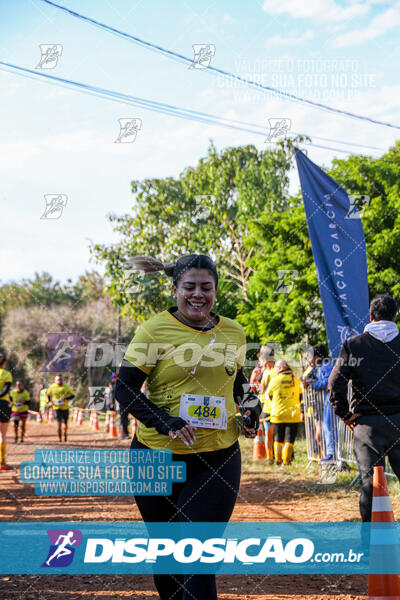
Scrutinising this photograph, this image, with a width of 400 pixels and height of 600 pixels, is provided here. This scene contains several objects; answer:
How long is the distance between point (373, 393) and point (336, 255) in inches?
198

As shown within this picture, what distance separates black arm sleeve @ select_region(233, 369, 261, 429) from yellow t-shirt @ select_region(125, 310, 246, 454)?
211mm

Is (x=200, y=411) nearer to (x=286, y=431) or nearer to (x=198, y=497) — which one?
(x=198, y=497)

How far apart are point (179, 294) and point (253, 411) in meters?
0.78

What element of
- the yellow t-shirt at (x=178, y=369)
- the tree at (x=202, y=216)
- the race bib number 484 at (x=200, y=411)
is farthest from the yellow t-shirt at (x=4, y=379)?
the tree at (x=202, y=216)

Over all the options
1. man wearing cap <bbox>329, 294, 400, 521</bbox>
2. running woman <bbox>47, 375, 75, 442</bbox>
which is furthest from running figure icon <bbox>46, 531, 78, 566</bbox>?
running woman <bbox>47, 375, 75, 442</bbox>

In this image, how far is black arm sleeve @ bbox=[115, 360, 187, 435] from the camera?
3088 millimetres

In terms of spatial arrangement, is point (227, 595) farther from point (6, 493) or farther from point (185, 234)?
point (185, 234)

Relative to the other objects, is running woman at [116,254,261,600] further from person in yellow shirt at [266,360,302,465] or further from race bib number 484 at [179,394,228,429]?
person in yellow shirt at [266,360,302,465]

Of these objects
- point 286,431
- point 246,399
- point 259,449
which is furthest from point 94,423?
point 246,399

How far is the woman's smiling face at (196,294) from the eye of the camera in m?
3.32

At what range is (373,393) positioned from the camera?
4629 millimetres

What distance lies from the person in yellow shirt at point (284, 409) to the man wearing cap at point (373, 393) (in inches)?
224

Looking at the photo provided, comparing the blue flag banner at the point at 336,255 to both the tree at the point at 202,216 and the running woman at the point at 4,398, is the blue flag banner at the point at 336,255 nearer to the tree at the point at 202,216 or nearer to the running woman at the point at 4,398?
the running woman at the point at 4,398

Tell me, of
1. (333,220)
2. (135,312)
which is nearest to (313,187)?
(333,220)
